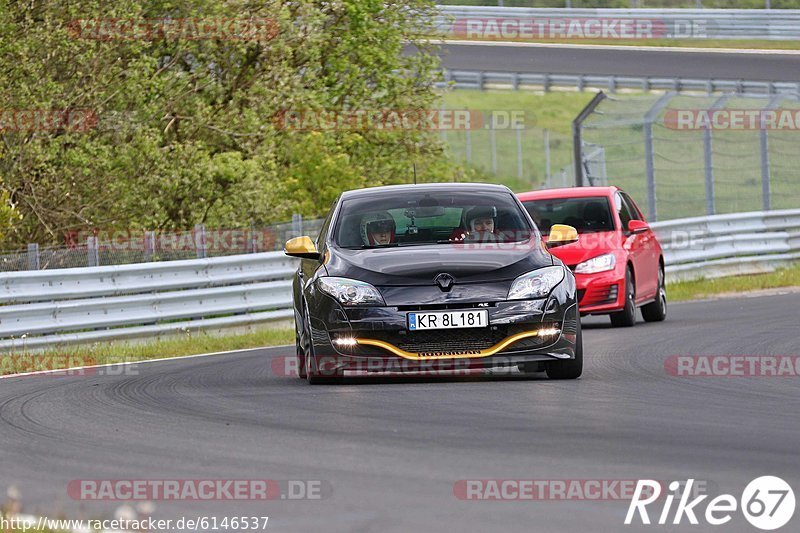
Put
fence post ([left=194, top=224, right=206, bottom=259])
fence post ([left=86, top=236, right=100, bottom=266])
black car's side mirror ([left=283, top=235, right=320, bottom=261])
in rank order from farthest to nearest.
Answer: fence post ([left=194, top=224, right=206, bottom=259])
fence post ([left=86, top=236, right=100, bottom=266])
black car's side mirror ([left=283, top=235, right=320, bottom=261])

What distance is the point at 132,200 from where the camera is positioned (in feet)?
80.7

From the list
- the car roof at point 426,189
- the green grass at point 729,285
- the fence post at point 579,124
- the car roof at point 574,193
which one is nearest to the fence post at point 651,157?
the fence post at point 579,124

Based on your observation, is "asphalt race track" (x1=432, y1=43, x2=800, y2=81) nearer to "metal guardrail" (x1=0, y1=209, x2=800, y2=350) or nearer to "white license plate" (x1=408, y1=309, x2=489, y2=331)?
"metal guardrail" (x1=0, y1=209, x2=800, y2=350)

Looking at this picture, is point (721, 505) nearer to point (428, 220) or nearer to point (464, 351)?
point (464, 351)

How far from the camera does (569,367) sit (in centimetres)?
1126

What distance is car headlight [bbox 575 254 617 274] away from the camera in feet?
56.5

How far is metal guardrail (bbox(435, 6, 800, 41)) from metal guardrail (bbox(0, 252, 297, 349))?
27962 mm

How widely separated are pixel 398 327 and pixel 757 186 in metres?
19.9

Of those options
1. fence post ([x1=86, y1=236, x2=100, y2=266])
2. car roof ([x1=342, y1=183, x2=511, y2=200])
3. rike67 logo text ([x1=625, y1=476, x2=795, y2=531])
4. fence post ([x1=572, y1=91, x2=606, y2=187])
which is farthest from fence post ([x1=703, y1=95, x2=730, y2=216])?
rike67 logo text ([x1=625, y1=476, x2=795, y2=531])

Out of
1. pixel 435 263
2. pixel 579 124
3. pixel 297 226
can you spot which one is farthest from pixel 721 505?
pixel 579 124

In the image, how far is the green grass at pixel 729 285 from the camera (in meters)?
24.1

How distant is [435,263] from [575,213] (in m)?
7.49

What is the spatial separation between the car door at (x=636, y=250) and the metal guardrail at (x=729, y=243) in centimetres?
→ 668

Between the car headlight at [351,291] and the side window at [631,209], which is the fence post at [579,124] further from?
the car headlight at [351,291]
